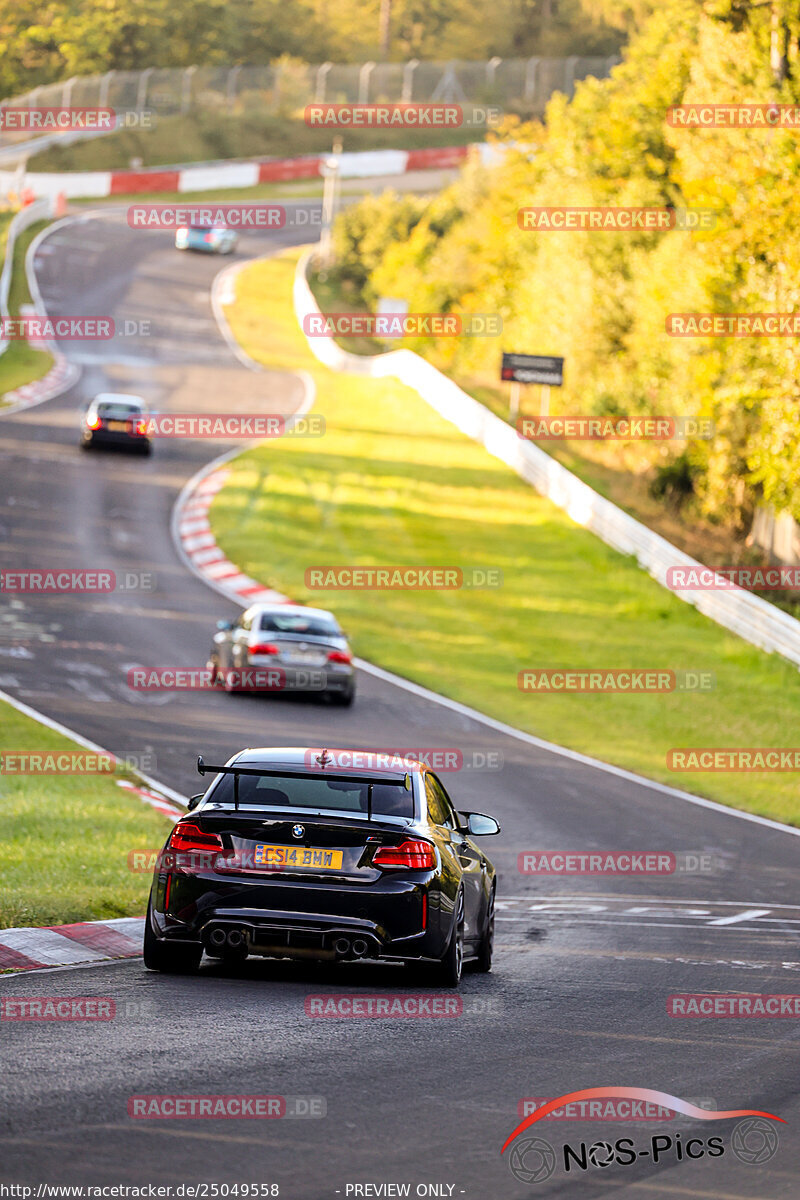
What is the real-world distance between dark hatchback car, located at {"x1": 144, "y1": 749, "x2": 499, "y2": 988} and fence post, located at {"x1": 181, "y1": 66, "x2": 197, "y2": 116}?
266 ft

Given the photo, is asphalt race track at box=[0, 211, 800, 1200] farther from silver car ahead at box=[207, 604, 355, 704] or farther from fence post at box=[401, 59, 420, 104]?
fence post at box=[401, 59, 420, 104]

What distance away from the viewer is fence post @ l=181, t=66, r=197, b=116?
8412cm

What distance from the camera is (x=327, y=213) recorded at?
6988 cm

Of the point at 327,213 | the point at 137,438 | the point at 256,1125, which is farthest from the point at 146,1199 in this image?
the point at 327,213

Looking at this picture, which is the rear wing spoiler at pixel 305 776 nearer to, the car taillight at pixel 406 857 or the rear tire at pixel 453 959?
the car taillight at pixel 406 857

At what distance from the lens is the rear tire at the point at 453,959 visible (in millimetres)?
8727

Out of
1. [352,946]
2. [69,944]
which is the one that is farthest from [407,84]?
[352,946]

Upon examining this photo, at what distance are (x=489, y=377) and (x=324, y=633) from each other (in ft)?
101

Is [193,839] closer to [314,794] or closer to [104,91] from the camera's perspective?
[314,794]

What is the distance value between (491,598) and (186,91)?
199 ft

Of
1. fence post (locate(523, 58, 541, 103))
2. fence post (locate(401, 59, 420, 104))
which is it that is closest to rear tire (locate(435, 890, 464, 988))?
fence post (locate(401, 59, 420, 104))

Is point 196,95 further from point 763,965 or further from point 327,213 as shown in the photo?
point 763,965

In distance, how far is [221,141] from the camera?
86.0m

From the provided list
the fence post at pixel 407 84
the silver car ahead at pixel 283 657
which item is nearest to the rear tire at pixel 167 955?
the silver car ahead at pixel 283 657
